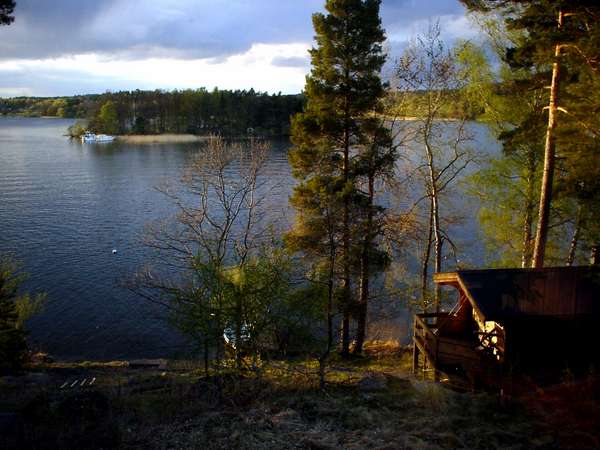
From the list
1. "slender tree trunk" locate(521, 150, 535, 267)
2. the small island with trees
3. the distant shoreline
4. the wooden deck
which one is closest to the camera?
the small island with trees

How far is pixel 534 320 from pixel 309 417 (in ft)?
18.7

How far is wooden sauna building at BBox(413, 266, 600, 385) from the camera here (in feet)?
37.4

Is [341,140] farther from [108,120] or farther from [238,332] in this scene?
[108,120]

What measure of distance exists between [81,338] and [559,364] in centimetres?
2206

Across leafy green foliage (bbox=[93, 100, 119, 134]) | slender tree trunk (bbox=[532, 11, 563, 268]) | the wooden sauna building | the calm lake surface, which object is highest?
leafy green foliage (bbox=[93, 100, 119, 134])

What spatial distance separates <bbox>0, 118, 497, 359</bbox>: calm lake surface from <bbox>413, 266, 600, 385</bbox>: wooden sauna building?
9460 millimetres

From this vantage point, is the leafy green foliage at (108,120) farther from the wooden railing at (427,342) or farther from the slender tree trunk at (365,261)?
the wooden railing at (427,342)

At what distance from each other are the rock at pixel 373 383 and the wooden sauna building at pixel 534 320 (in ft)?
7.06

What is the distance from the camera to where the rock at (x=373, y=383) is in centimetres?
1275

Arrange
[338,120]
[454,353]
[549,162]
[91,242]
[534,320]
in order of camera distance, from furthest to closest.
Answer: [91,242], [338,120], [549,162], [454,353], [534,320]

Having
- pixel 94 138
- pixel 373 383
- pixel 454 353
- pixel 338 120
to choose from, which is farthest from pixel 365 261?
pixel 94 138

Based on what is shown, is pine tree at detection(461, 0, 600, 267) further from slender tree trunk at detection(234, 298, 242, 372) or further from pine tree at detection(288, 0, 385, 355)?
slender tree trunk at detection(234, 298, 242, 372)

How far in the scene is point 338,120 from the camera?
59.8 feet

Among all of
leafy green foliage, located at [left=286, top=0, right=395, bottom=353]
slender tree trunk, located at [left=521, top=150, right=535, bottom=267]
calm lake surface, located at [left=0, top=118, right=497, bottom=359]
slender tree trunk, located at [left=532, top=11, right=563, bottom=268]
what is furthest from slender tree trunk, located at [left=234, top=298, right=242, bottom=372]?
slender tree trunk, located at [left=521, top=150, right=535, bottom=267]
